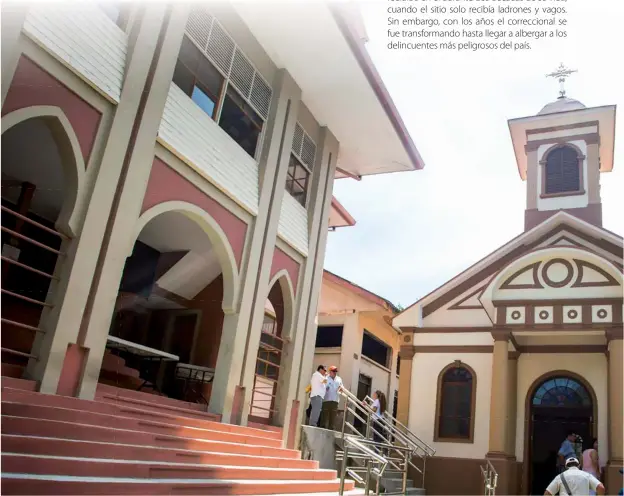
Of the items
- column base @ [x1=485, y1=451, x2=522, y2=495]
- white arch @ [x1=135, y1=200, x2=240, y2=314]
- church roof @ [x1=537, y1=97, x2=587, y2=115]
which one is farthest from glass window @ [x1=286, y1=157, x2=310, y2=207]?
church roof @ [x1=537, y1=97, x2=587, y2=115]

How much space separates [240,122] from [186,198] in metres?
2.87

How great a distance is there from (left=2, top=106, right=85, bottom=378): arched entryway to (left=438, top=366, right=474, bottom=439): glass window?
11.1 meters

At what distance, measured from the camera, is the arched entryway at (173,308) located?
12.1 meters

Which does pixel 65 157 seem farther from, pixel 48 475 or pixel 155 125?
pixel 48 475

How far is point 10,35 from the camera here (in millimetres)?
6598

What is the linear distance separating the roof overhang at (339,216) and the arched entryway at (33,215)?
7.73 meters

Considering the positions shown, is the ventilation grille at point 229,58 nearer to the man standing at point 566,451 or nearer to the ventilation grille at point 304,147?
the ventilation grille at point 304,147

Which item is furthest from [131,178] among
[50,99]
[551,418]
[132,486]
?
[551,418]

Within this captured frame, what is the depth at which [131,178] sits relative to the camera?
828 cm

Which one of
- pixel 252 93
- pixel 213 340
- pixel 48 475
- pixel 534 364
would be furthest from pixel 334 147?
pixel 48 475

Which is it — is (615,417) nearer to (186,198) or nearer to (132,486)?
(186,198)

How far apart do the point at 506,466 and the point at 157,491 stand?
1087 cm

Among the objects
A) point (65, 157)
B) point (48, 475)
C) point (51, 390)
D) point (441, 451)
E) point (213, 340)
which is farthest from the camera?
point (441, 451)

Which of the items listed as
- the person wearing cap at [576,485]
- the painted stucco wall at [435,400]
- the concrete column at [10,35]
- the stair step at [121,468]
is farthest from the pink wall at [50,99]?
the painted stucco wall at [435,400]
